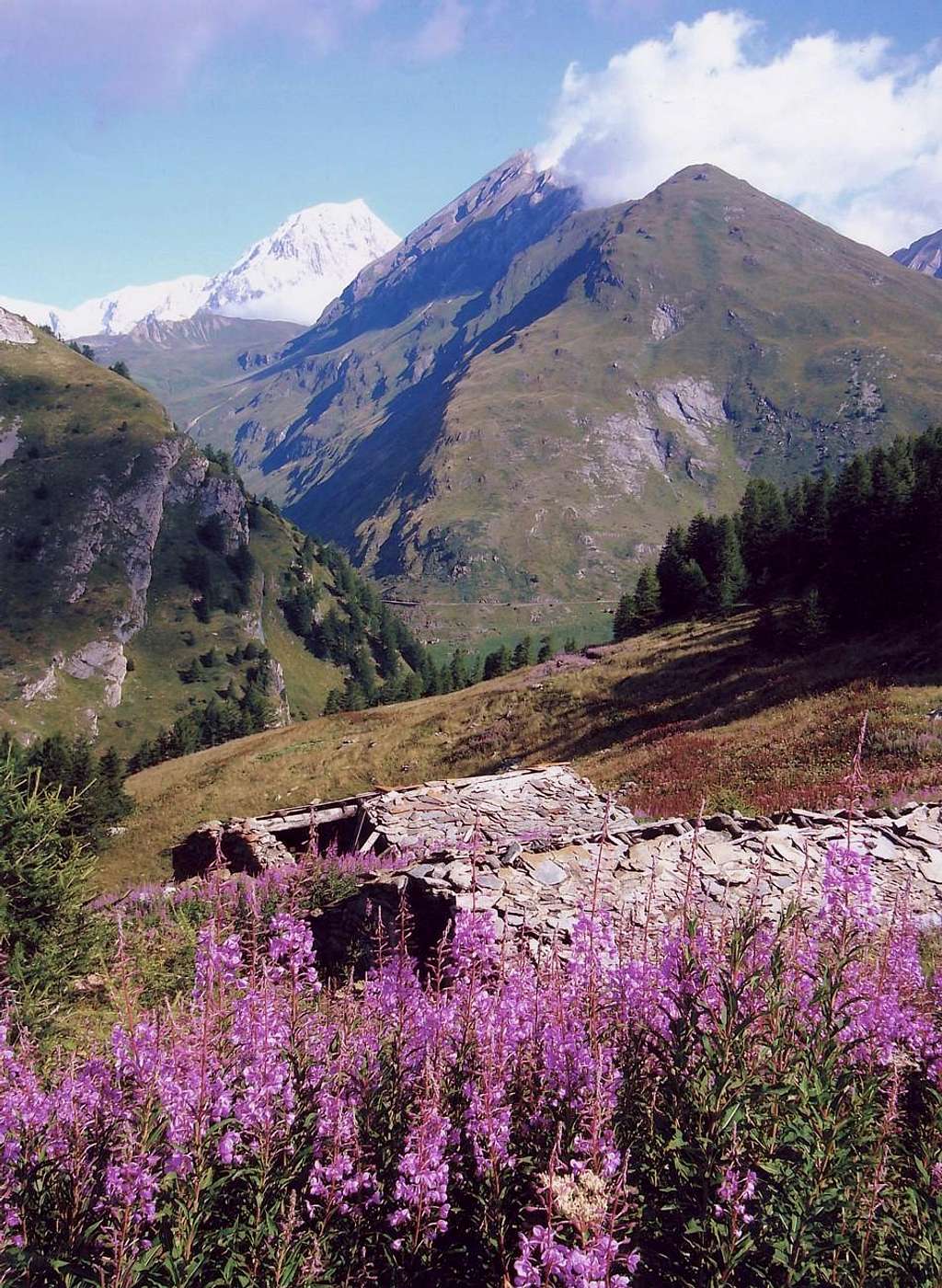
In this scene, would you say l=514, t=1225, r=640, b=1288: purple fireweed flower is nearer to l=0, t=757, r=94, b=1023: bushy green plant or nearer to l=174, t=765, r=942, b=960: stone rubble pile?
l=174, t=765, r=942, b=960: stone rubble pile

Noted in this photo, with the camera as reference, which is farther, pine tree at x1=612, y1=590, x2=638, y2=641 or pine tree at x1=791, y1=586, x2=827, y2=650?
pine tree at x1=612, y1=590, x2=638, y2=641

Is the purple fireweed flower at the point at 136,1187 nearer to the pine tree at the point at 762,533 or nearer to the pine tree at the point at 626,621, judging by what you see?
the pine tree at the point at 762,533

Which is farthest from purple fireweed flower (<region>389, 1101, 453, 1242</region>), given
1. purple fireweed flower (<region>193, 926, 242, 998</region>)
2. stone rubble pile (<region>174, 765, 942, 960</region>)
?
stone rubble pile (<region>174, 765, 942, 960</region>)

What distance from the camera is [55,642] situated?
17650 centimetres

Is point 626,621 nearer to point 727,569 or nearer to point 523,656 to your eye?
point 727,569

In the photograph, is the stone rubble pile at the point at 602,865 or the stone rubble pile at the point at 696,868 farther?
the stone rubble pile at the point at 696,868

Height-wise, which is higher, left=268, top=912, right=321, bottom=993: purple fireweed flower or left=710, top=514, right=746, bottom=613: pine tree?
left=710, top=514, right=746, bottom=613: pine tree

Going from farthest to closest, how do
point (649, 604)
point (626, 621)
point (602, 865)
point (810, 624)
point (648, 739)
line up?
point (626, 621)
point (649, 604)
point (810, 624)
point (648, 739)
point (602, 865)

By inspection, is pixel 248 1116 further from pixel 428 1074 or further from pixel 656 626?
pixel 656 626

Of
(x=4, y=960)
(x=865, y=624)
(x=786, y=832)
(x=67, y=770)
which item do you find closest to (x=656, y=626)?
(x=865, y=624)

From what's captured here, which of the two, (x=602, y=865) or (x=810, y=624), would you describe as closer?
(x=602, y=865)

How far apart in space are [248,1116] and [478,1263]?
162 centimetres

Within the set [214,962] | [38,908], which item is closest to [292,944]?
[214,962]

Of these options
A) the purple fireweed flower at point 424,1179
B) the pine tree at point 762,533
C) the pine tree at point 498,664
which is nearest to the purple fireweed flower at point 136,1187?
the purple fireweed flower at point 424,1179
